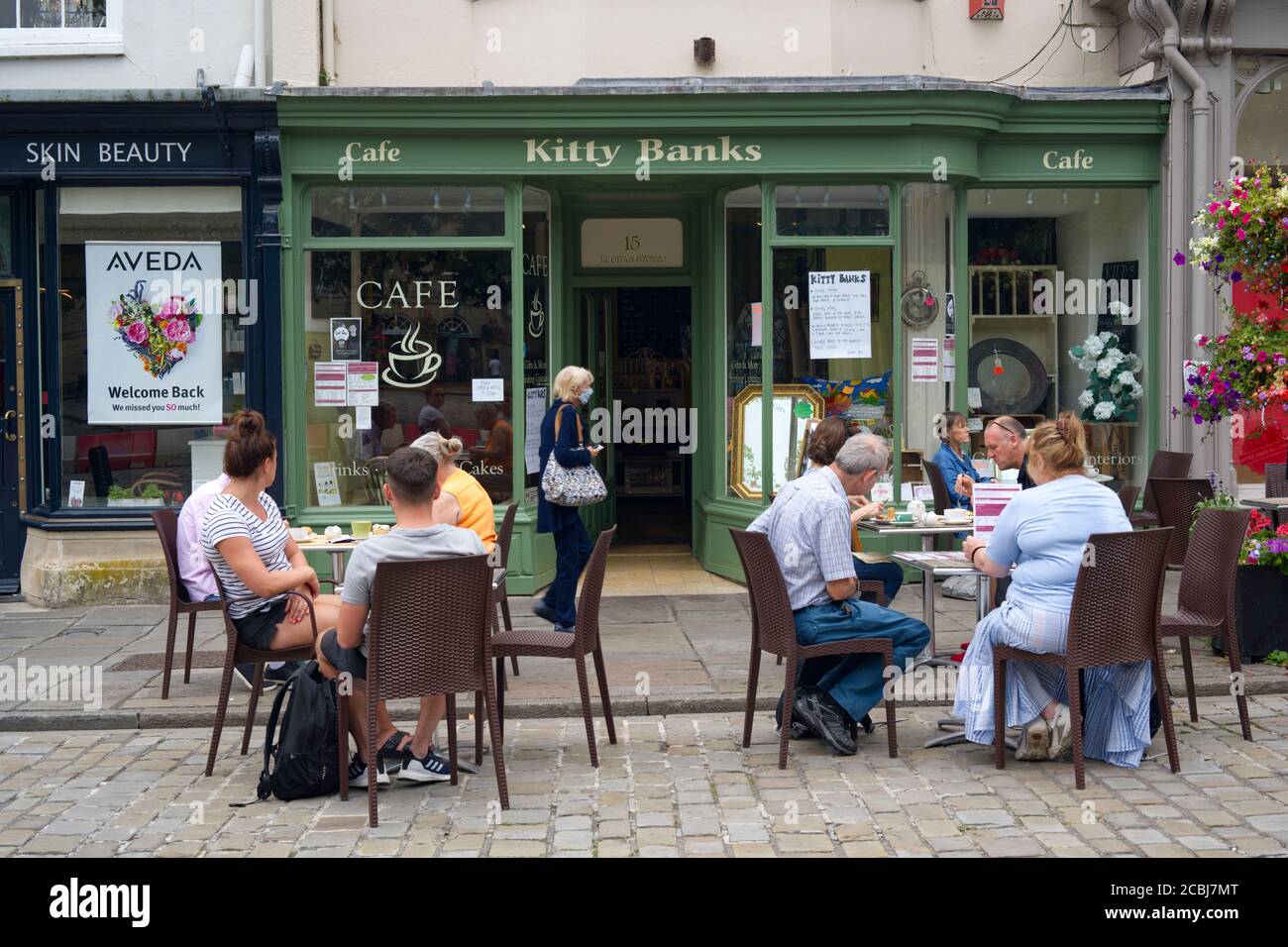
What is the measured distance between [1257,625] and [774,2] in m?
6.14

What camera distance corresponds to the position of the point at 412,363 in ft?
37.8

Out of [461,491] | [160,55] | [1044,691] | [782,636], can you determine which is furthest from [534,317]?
[1044,691]

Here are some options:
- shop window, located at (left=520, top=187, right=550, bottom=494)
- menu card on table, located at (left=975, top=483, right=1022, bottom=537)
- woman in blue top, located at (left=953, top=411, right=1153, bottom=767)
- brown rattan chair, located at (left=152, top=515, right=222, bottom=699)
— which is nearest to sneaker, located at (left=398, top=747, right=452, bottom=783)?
Result: brown rattan chair, located at (left=152, top=515, right=222, bottom=699)

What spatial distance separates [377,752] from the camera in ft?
20.9

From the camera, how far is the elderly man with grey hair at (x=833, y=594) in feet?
22.5

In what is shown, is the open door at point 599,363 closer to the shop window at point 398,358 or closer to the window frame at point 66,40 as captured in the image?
the shop window at point 398,358

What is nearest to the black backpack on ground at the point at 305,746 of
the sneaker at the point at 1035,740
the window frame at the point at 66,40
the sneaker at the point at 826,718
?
the sneaker at the point at 826,718

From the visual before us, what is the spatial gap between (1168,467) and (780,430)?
9.82ft

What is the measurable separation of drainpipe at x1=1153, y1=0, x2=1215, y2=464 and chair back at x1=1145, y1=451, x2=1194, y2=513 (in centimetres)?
100

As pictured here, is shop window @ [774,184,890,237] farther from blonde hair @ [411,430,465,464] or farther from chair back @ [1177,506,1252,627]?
chair back @ [1177,506,1252,627]

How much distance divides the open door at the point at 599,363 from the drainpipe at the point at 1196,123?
5.03 metres

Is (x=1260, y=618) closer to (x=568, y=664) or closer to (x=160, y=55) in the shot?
(x=568, y=664)

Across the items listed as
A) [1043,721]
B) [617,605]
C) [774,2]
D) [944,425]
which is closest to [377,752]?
[1043,721]

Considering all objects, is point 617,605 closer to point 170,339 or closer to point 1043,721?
point 170,339
